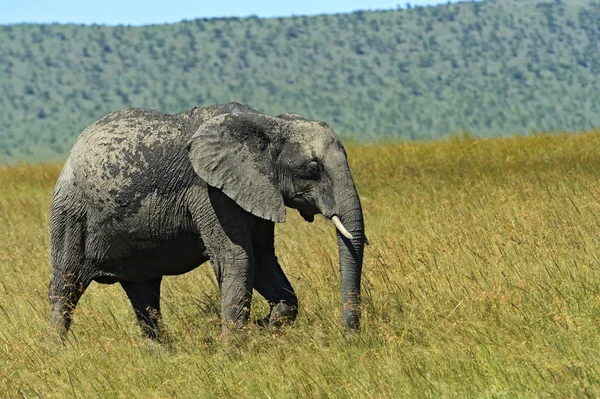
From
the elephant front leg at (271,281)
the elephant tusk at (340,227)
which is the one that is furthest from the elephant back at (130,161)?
the elephant tusk at (340,227)

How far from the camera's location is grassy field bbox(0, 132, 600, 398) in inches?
215

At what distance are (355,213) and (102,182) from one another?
177 cm

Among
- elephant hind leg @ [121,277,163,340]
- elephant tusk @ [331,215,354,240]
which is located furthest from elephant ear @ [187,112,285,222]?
elephant hind leg @ [121,277,163,340]

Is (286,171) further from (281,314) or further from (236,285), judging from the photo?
(281,314)

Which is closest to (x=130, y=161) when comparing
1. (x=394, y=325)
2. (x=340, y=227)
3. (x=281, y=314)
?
(x=281, y=314)

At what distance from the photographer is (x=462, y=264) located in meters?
7.60

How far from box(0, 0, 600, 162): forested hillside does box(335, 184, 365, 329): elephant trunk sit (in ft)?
158

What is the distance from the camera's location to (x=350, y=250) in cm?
631

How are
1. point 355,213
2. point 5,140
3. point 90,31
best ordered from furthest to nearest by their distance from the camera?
point 90,31 < point 5,140 < point 355,213

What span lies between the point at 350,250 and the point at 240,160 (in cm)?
94

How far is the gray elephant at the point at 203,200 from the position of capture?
6.47m

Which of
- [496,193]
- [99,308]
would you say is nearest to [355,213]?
[99,308]

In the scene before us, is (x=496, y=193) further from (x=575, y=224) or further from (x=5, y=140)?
(x=5, y=140)

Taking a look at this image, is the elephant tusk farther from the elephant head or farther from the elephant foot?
the elephant foot
